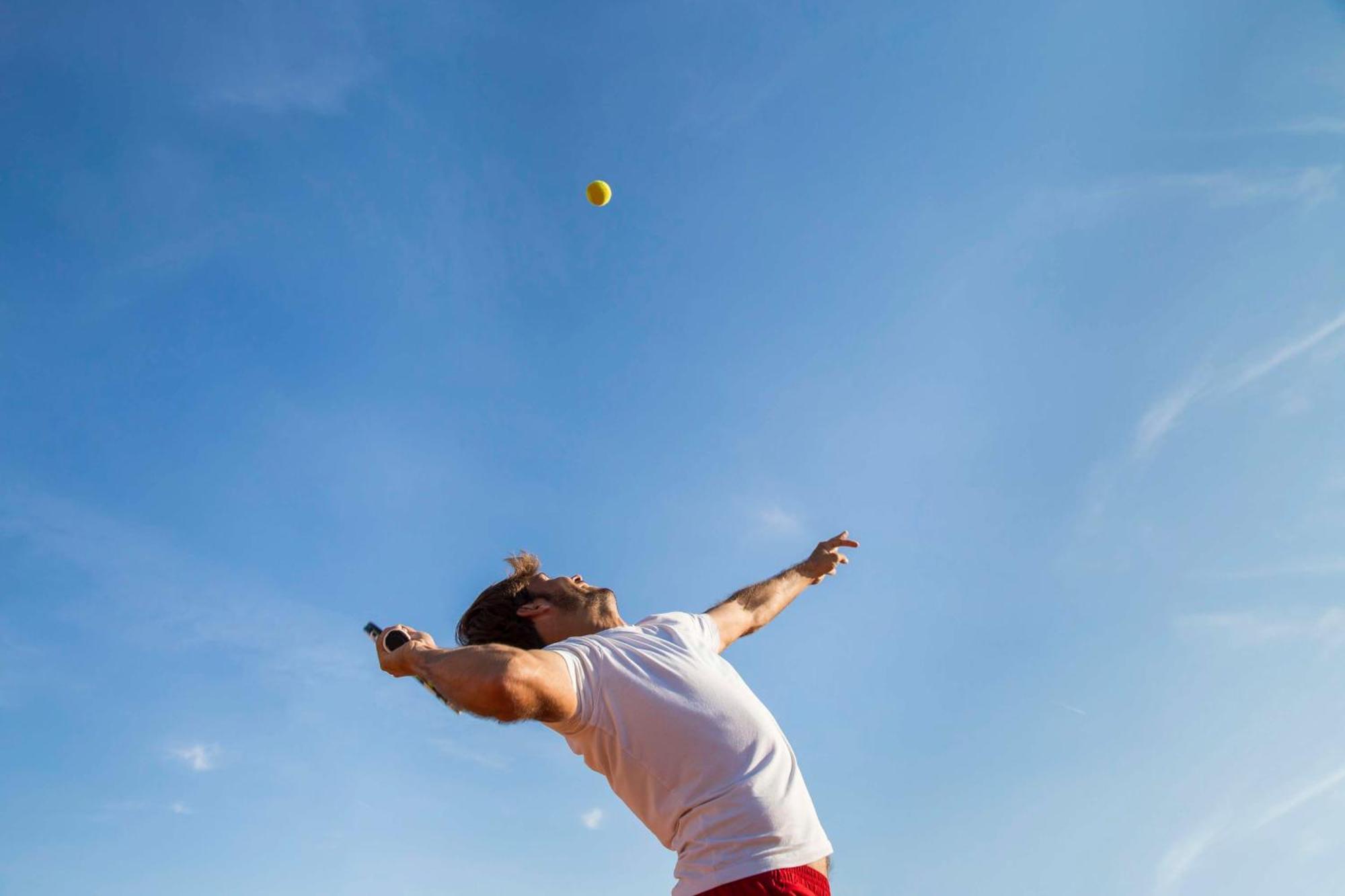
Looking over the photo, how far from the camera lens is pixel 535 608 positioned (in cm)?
566

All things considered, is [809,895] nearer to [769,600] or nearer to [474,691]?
[474,691]

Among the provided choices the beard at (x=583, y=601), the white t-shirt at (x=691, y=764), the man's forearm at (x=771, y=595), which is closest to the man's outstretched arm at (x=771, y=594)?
the man's forearm at (x=771, y=595)

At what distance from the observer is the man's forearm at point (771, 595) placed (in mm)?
6164

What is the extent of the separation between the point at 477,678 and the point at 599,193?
831cm

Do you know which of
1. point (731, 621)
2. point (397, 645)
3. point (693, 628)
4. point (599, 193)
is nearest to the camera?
point (397, 645)

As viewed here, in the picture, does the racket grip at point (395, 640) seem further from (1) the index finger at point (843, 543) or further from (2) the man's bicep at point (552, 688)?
(1) the index finger at point (843, 543)

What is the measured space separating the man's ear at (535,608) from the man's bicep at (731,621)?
3.53 ft

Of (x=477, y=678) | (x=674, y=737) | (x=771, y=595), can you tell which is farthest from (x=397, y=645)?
(x=771, y=595)

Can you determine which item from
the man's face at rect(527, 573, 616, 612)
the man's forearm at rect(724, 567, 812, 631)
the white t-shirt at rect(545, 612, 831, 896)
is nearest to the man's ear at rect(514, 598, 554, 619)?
the man's face at rect(527, 573, 616, 612)

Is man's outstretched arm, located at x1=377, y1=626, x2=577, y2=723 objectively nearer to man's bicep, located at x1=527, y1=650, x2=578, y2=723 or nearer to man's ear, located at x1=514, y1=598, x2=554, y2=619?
man's bicep, located at x1=527, y1=650, x2=578, y2=723

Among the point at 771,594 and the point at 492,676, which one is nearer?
the point at 492,676

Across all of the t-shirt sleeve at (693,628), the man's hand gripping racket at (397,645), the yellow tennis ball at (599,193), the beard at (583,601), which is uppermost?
the yellow tennis ball at (599,193)

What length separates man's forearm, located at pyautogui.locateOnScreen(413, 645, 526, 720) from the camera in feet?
9.72

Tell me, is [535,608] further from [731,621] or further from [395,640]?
[395,640]
